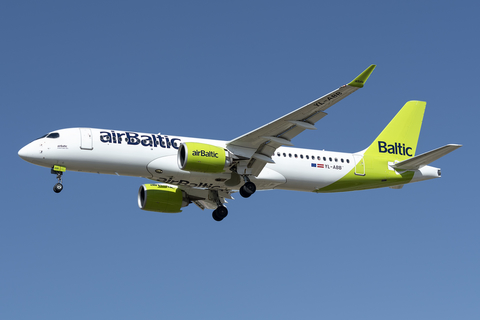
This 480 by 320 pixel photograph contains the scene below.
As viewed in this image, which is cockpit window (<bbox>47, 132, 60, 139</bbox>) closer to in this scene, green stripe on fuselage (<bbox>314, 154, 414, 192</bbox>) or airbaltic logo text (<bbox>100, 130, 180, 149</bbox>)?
airbaltic logo text (<bbox>100, 130, 180, 149</bbox>)

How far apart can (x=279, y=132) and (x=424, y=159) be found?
932 cm

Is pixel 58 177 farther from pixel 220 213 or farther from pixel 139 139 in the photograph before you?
pixel 220 213

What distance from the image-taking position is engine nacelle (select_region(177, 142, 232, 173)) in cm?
3184

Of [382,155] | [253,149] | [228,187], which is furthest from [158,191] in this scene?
[382,155]

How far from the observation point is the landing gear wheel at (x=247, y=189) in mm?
34000

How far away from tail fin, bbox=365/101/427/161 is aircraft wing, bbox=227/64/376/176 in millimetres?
7934

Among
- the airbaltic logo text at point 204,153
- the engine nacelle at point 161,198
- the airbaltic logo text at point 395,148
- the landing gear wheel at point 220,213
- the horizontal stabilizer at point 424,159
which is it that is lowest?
the landing gear wheel at point 220,213

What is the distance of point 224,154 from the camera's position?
32812 millimetres

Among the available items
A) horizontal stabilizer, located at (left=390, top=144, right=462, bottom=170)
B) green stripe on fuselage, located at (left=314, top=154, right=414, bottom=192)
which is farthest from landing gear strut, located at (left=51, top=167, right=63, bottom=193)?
horizontal stabilizer, located at (left=390, top=144, right=462, bottom=170)

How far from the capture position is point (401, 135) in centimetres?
4031

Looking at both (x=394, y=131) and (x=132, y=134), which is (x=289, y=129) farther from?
(x=394, y=131)

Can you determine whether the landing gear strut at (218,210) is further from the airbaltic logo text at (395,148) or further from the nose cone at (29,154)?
the nose cone at (29,154)

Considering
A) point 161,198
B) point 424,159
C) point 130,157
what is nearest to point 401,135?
point 424,159

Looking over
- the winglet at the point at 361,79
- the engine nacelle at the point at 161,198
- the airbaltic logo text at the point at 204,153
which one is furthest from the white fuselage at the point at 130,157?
the winglet at the point at 361,79
